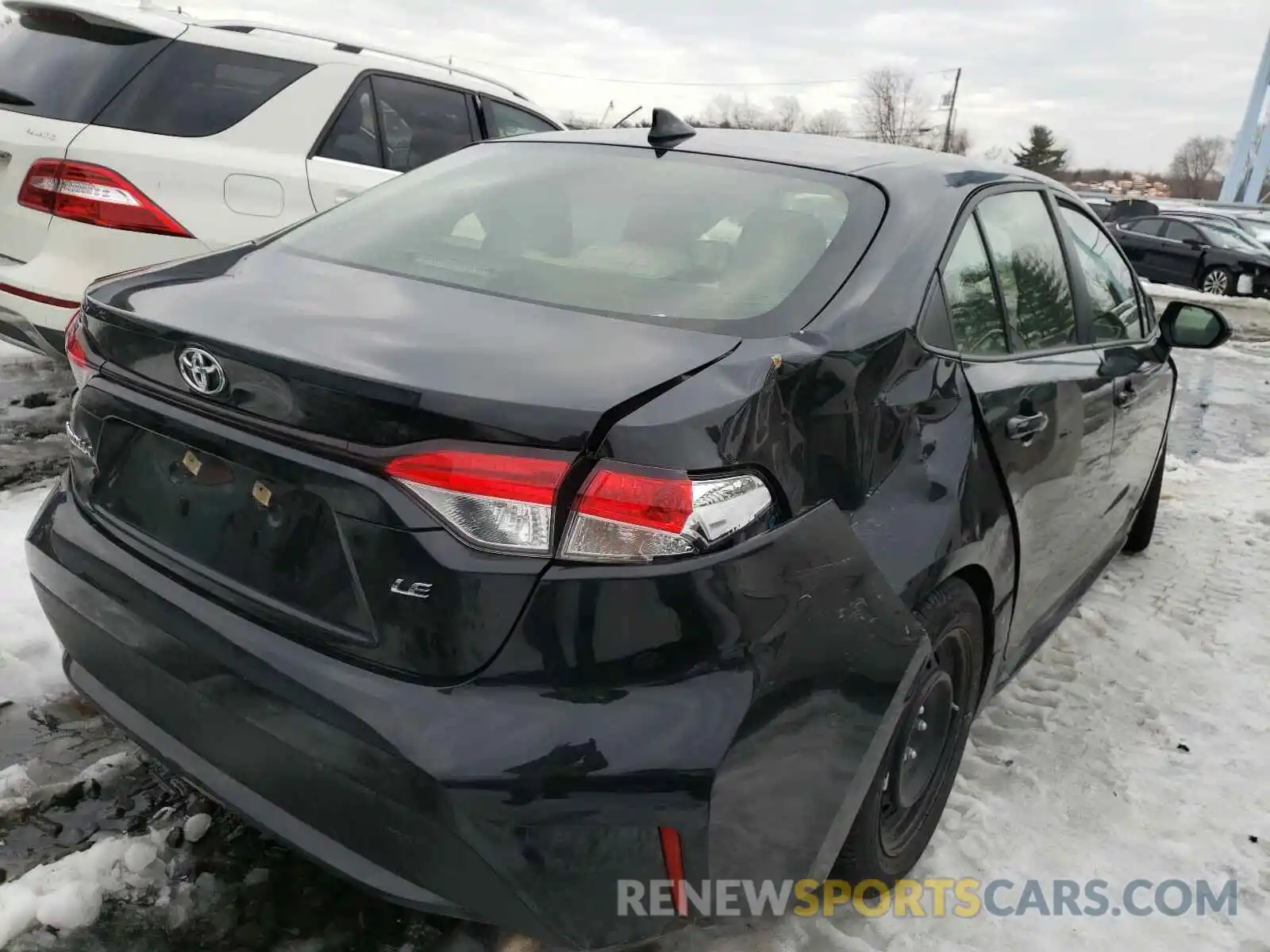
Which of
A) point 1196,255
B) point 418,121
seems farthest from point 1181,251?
point 418,121

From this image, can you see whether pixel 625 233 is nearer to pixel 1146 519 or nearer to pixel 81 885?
pixel 81 885

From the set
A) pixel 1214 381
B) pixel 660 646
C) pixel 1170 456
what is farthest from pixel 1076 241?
pixel 1214 381

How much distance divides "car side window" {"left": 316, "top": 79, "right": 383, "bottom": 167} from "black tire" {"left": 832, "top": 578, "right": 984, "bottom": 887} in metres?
3.79

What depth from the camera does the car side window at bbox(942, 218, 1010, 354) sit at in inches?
87.1

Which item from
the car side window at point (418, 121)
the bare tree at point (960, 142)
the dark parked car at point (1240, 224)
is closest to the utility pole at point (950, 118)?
the bare tree at point (960, 142)

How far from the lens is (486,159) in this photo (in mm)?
2742

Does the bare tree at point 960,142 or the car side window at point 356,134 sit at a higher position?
the bare tree at point 960,142

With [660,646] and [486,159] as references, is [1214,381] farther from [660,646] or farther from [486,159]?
[660,646]

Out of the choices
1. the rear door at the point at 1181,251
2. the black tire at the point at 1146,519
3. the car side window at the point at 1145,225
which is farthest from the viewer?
the car side window at the point at 1145,225

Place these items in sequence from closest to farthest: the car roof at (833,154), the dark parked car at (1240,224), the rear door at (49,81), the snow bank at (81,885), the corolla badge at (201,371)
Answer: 1. the corolla badge at (201,371)
2. the snow bank at (81,885)
3. the car roof at (833,154)
4. the rear door at (49,81)
5. the dark parked car at (1240,224)

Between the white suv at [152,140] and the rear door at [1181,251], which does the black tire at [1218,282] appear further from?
the white suv at [152,140]

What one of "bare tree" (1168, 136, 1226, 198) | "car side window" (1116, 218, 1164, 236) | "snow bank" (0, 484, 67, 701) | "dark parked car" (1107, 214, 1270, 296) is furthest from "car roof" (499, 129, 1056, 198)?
"bare tree" (1168, 136, 1226, 198)

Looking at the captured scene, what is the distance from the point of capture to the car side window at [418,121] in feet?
16.5

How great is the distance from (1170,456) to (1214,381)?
12.7 feet
